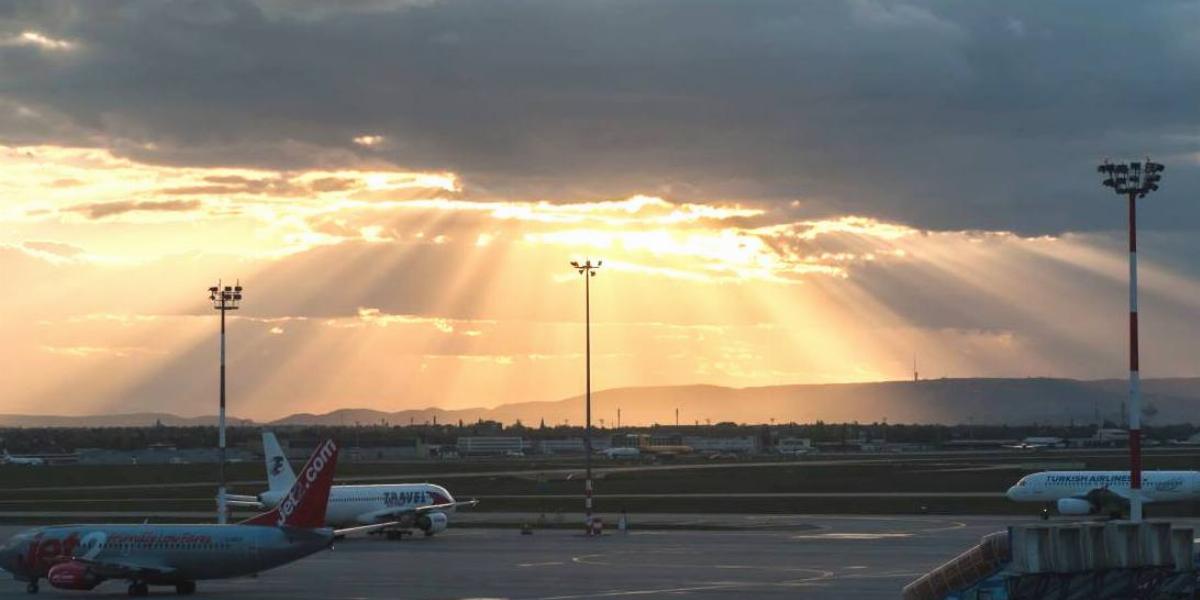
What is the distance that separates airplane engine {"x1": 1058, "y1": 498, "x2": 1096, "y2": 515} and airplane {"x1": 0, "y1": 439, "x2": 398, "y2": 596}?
210ft

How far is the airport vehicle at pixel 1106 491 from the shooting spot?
114562 mm

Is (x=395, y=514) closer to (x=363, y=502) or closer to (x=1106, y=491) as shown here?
(x=363, y=502)

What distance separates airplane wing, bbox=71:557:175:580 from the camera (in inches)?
2574

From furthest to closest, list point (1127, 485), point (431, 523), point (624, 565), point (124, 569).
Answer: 1. point (1127, 485)
2. point (431, 523)
3. point (624, 565)
4. point (124, 569)

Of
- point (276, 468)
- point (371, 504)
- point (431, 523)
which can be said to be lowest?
point (431, 523)

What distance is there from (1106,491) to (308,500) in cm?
6878

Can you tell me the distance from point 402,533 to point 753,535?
23102mm

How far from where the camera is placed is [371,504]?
106 metres

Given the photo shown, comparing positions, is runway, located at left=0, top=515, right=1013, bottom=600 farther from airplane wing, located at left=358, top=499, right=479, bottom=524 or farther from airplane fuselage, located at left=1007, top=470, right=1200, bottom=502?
airplane fuselage, located at left=1007, top=470, right=1200, bottom=502

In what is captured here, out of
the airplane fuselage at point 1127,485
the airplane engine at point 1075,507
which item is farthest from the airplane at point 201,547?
the airplane fuselage at point 1127,485

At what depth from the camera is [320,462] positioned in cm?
6612

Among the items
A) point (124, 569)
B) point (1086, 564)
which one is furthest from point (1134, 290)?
point (124, 569)

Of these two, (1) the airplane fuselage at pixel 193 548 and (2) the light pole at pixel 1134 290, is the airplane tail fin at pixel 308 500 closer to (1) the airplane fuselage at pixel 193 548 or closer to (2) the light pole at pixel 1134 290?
(1) the airplane fuselage at pixel 193 548

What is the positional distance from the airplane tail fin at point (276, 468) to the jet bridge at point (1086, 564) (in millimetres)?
66611
